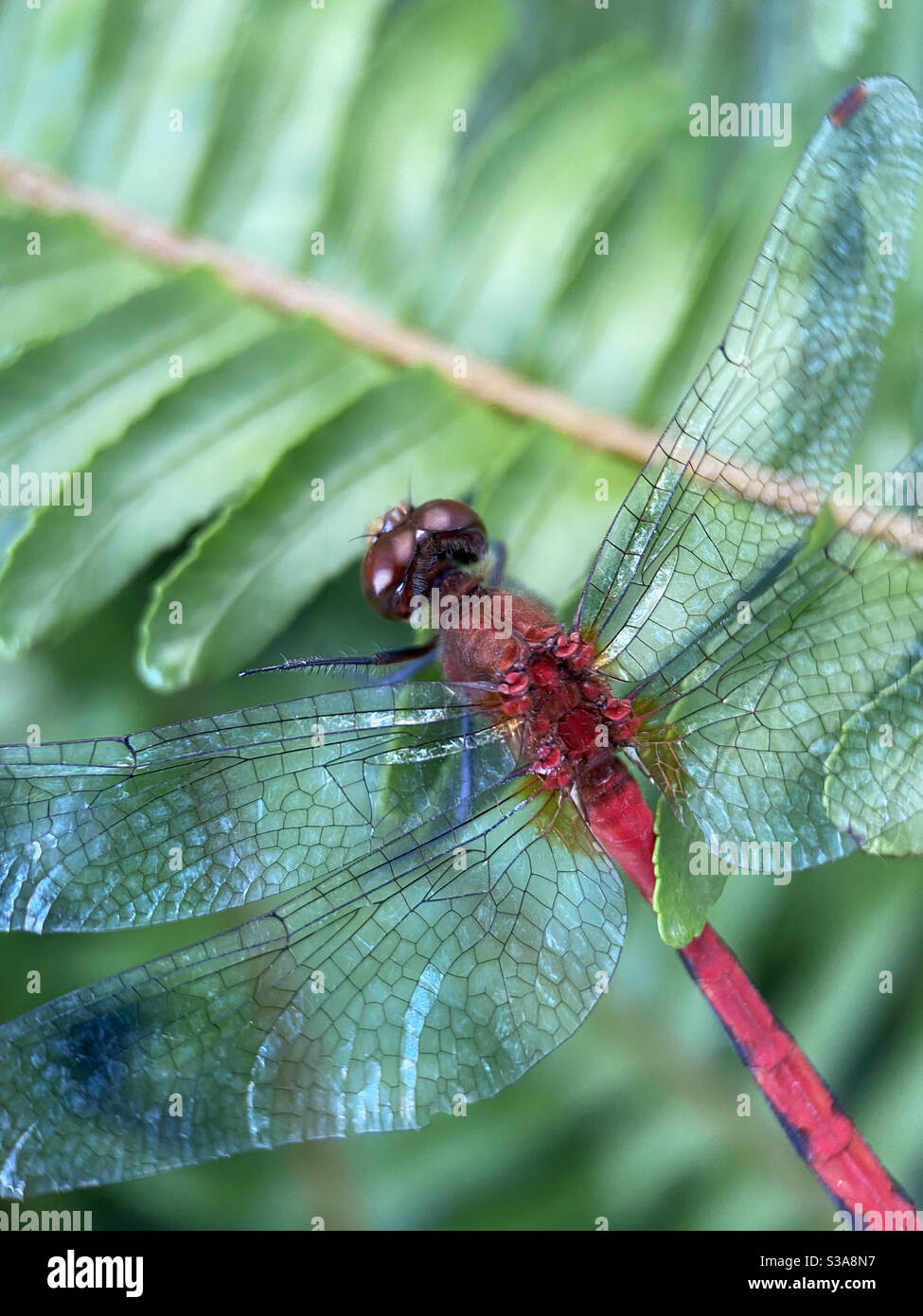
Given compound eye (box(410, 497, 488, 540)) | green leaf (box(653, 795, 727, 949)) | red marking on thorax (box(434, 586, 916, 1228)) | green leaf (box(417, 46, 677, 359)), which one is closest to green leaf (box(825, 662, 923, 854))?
green leaf (box(653, 795, 727, 949))

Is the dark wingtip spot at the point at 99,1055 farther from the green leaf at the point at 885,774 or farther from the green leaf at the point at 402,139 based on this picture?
the green leaf at the point at 402,139

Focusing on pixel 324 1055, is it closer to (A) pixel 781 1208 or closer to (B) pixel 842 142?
(A) pixel 781 1208

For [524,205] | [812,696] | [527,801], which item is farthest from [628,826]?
[524,205]

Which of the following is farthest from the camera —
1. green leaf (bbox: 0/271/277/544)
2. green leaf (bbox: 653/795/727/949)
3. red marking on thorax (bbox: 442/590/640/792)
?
green leaf (bbox: 0/271/277/544)

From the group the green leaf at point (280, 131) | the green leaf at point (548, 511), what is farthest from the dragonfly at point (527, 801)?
the green leaf at point (280, 131)

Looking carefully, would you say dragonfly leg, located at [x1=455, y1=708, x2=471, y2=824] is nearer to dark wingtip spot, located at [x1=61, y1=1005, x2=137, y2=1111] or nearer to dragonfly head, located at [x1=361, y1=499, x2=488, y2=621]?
dragonfly head, located at [x1=361, y1=499, x2=488, y2=621]

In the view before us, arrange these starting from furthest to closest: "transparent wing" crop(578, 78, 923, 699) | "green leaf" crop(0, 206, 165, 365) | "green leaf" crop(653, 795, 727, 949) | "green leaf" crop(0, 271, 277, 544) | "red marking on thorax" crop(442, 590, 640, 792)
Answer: "green leaf" crop(0, 206, 165, 365) → "green leaf" crop(0, 271, 277, 544) → "red marking on thorax" crop(442, 590, 640, 792) → "transparent wing" crop(578, 78, 923, 699) → "green leaf" crop(653, 795, 727, 949)

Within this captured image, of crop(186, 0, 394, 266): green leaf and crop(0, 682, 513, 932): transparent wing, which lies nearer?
crop(0, 682, 513, 932): transparent wing

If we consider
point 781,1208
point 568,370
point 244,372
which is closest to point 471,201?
point 568,370
